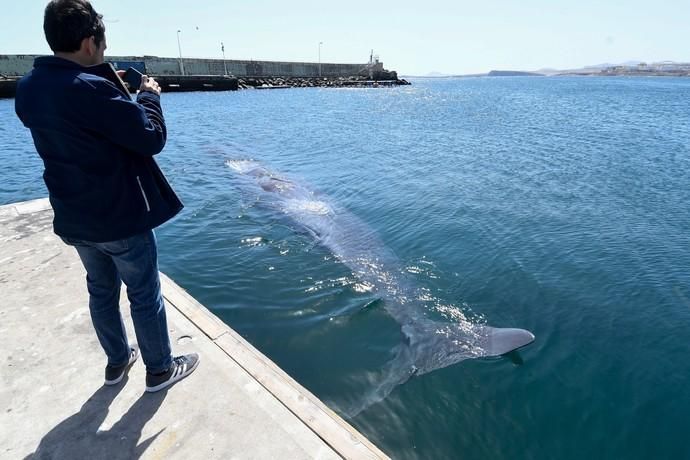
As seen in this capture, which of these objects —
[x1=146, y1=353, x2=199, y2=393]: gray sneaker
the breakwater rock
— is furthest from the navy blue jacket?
the breakwater rock

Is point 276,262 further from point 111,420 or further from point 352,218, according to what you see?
point 111,420

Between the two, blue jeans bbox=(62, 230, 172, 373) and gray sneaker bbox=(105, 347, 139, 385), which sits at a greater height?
blue jeans bbox=(62, 230, 172, 373)

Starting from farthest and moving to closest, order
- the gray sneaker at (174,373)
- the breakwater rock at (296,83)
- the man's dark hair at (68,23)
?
the breakwater rock at (296,83)
the gray sneaker at (174,373)
the man's dark hair at (68,23)

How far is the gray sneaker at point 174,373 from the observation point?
371 cm

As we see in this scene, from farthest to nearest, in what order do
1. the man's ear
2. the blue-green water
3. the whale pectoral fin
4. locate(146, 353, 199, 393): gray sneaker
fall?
the whale pectoral fin → the blue-green water → locate(146, 353, 199, 393): gray sneaker → the man's ear

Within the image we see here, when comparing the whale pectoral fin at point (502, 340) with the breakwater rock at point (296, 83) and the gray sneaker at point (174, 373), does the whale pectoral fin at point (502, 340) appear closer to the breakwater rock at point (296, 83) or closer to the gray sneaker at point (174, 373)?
the gray sneaker at point (174, 373)

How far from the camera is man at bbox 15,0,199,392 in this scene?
2.77 metres

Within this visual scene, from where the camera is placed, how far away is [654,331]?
6.68m

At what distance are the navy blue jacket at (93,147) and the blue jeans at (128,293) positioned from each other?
0.71 ft

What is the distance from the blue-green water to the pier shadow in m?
2.28

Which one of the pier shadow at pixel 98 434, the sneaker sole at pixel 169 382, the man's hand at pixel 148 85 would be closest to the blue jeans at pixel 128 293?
the sneaker sole at pixel 169 382

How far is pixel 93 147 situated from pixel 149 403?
2.26 m

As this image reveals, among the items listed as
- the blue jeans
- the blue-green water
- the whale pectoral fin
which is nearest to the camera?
the blue jeans

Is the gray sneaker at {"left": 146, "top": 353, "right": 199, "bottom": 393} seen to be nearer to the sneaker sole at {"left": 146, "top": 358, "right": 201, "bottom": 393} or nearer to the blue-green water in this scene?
the sneaker sole at {"left": 146, "top": 358, "right": 201, "bottom": 393}
